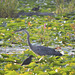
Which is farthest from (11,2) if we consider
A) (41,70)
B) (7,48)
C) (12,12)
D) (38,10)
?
(41,70)

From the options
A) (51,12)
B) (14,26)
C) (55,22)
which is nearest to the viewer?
(14,26)

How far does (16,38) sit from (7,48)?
0.83 metres

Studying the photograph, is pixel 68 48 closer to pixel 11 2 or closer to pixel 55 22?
pixel 55 22

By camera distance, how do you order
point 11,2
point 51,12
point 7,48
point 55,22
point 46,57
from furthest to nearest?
point 51,12, point 11,2, point 55,22, point 7,48, point 46,57

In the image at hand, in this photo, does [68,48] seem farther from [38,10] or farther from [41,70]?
[38,10]

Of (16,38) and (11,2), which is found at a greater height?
(11,2)

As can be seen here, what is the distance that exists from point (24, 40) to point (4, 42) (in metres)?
0.59

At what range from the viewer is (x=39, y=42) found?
5.61 m

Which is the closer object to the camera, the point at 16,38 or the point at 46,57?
the point at 46,57

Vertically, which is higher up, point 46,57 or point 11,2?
point 11,2

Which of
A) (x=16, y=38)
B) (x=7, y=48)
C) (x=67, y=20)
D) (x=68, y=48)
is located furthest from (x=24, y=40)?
(x=67, y=20)

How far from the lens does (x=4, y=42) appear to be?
5.46 metres

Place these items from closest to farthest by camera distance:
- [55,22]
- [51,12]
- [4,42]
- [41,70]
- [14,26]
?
1. [41,70]
2. [4,42]
3. [14,26]
4. [55,22]
5. [51,12]

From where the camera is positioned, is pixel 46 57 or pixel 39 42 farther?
pixel 39 42
